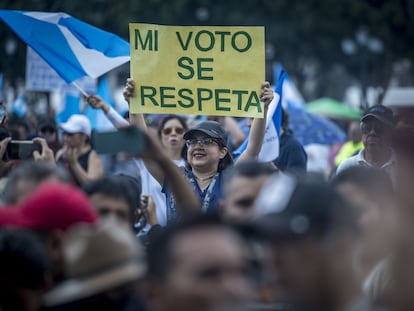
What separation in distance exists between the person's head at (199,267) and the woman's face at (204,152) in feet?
14.0

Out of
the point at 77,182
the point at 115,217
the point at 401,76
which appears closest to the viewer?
the point at 115,217

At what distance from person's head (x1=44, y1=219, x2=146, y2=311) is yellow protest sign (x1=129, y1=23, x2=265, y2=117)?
15.6 ft

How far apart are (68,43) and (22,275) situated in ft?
20.3

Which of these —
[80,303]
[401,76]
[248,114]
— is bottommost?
[80,303]

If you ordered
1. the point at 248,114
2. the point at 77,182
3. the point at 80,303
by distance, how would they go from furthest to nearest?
the point at 77,182 < the point at 248,114 < the point at 80,303

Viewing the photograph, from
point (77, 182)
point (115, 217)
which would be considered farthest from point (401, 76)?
point (115, 217)

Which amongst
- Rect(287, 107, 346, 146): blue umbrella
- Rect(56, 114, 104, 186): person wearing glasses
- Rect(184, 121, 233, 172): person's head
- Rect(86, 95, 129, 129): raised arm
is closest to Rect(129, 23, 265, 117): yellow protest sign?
Rect(86, 95, 129, 129): raised arm

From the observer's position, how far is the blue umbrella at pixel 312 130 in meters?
15.4

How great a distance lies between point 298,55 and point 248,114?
2783cm

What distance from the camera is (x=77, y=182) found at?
11.3m

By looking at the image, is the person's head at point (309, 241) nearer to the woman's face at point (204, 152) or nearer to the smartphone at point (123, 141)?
the smartphone at point (123, 141)

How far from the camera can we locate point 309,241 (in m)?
4.43

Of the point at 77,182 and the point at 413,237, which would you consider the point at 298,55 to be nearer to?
the point at 77,182

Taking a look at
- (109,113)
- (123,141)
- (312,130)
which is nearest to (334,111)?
(312,130)
